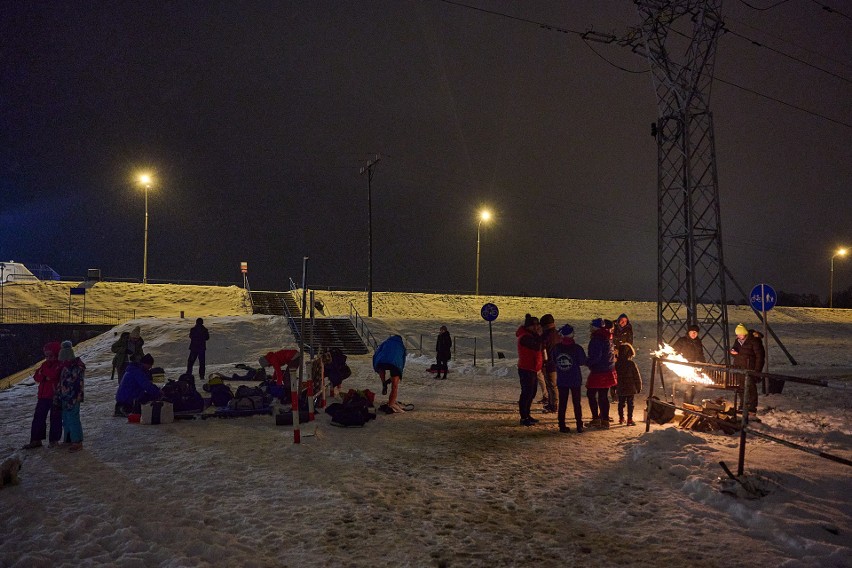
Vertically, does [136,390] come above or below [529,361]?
below

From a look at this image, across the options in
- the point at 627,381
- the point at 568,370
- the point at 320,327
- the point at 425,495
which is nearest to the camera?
the point at 425,495

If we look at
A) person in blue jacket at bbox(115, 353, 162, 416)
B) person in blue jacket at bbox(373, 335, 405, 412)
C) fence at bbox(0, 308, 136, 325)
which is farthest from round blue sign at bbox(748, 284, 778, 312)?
fence at bbox(0, 308, 136, 325)

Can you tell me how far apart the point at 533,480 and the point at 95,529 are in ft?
14.9

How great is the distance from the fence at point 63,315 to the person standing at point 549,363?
85.3ft

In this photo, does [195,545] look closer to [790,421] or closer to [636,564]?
[636,564]

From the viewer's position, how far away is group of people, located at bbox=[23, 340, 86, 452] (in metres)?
7.75

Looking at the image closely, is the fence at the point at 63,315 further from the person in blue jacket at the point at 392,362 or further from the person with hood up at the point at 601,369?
the person with hood up at the point at 601,369

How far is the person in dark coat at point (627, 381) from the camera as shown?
32.6 ft

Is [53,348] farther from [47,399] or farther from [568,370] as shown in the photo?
[568,370]

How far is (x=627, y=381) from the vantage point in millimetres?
9992

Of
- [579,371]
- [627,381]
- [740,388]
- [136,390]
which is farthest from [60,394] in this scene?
[740,388]

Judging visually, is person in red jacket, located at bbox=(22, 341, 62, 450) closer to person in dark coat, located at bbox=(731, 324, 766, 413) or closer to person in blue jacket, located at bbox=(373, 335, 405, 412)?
person in blue jacket, located at bbox=(373, 335, 405, 412)

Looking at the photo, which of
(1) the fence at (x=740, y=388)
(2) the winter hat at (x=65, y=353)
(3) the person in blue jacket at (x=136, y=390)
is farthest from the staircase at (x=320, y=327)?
(1) the fence at (x=740, y=388)

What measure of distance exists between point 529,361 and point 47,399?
7.45 m
